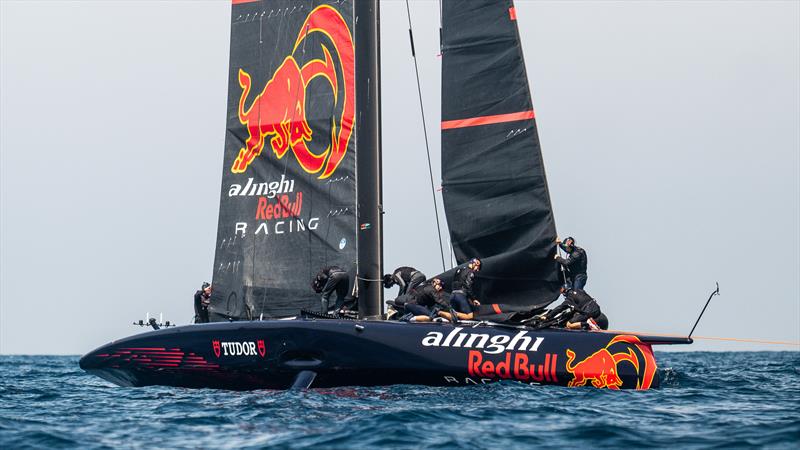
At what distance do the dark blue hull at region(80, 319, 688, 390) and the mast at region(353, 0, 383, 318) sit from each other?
1.33 meters

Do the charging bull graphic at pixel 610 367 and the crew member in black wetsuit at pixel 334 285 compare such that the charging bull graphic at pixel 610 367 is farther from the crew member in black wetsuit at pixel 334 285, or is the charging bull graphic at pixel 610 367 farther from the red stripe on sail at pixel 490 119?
the red stripe on sail at pixel 490 119

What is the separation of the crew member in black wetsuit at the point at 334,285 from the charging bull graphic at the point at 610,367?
3.41 meters

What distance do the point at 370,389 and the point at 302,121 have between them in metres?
4.19

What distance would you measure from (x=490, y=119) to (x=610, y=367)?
13.8 ft

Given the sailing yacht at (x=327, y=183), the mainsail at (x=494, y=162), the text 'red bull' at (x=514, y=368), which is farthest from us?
the mainsail at (x=494, y=162)

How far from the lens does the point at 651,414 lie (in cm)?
1080

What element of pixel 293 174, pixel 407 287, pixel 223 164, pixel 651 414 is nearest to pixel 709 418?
pixel 651 414

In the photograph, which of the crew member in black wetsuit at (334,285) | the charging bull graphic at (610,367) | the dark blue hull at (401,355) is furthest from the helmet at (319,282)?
the charging bull graphic at (610,367)

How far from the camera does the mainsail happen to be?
1522 centimetres

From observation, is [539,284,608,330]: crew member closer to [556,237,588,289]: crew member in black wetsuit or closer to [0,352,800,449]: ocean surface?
[556,237,588,289]: crew member in black wetsuit

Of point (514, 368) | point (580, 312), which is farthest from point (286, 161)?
point (514, 368)

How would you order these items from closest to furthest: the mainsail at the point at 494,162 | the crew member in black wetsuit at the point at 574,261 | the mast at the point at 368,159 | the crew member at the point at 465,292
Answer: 1. the crew member at the point at 465,292
2. the mast at the point at 368,159
3. the crew member in black wetsuit at the point at 574,261
4. the mainsail at the point at 494,162

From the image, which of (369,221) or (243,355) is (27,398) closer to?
(243,355)

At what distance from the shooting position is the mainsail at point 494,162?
15219 millimetres
